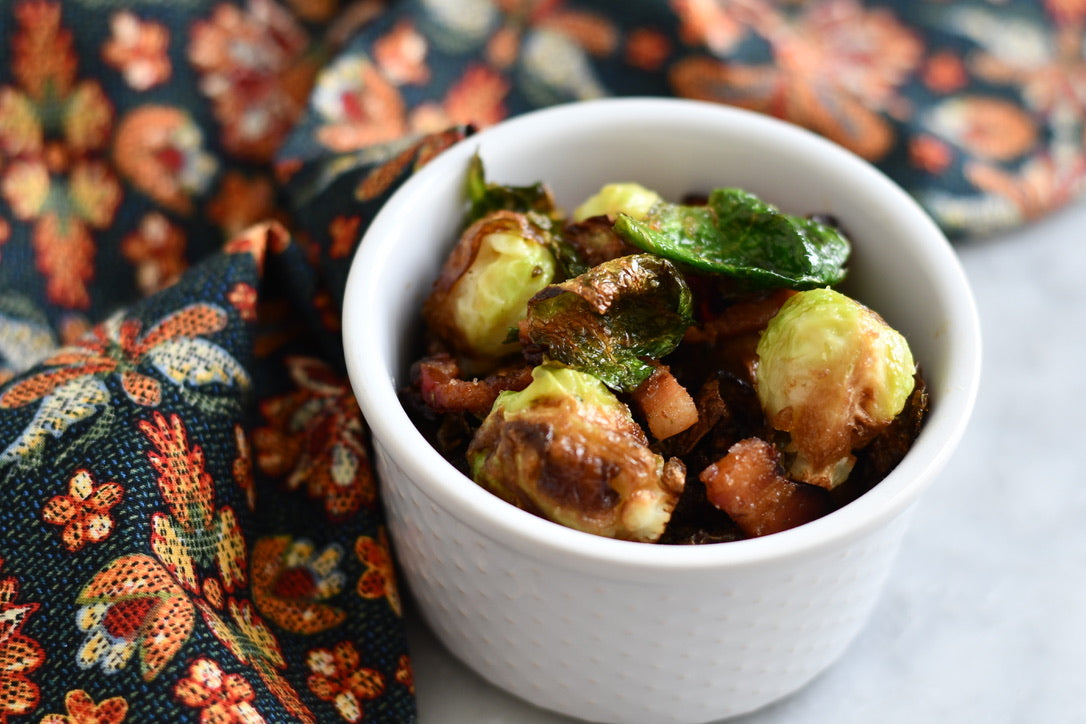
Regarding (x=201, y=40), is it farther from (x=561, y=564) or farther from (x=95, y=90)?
(x=561, y=564)

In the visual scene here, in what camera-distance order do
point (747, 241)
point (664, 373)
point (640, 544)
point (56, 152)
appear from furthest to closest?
point (56, 152), point (747, 241), point (664, 373), point (640, 544)

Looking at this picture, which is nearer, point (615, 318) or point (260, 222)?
point (615, 318)

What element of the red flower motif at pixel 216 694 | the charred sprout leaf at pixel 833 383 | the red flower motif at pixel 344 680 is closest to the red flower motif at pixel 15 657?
the red flower motif at pixel 216 694

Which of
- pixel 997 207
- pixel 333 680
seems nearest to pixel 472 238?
pixel 333 680

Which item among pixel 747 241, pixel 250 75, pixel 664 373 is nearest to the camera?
pixel 664 373

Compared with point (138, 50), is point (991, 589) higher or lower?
lower

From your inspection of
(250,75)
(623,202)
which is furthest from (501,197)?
(250,75)

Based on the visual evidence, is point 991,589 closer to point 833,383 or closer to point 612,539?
point 833,383

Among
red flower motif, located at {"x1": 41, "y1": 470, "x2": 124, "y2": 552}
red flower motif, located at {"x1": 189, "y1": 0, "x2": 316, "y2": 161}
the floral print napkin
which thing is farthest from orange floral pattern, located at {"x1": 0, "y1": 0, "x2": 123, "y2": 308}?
red flower motif, located at {"x1": 41, "y1": 470, "x2": 124, "y2": 552}
